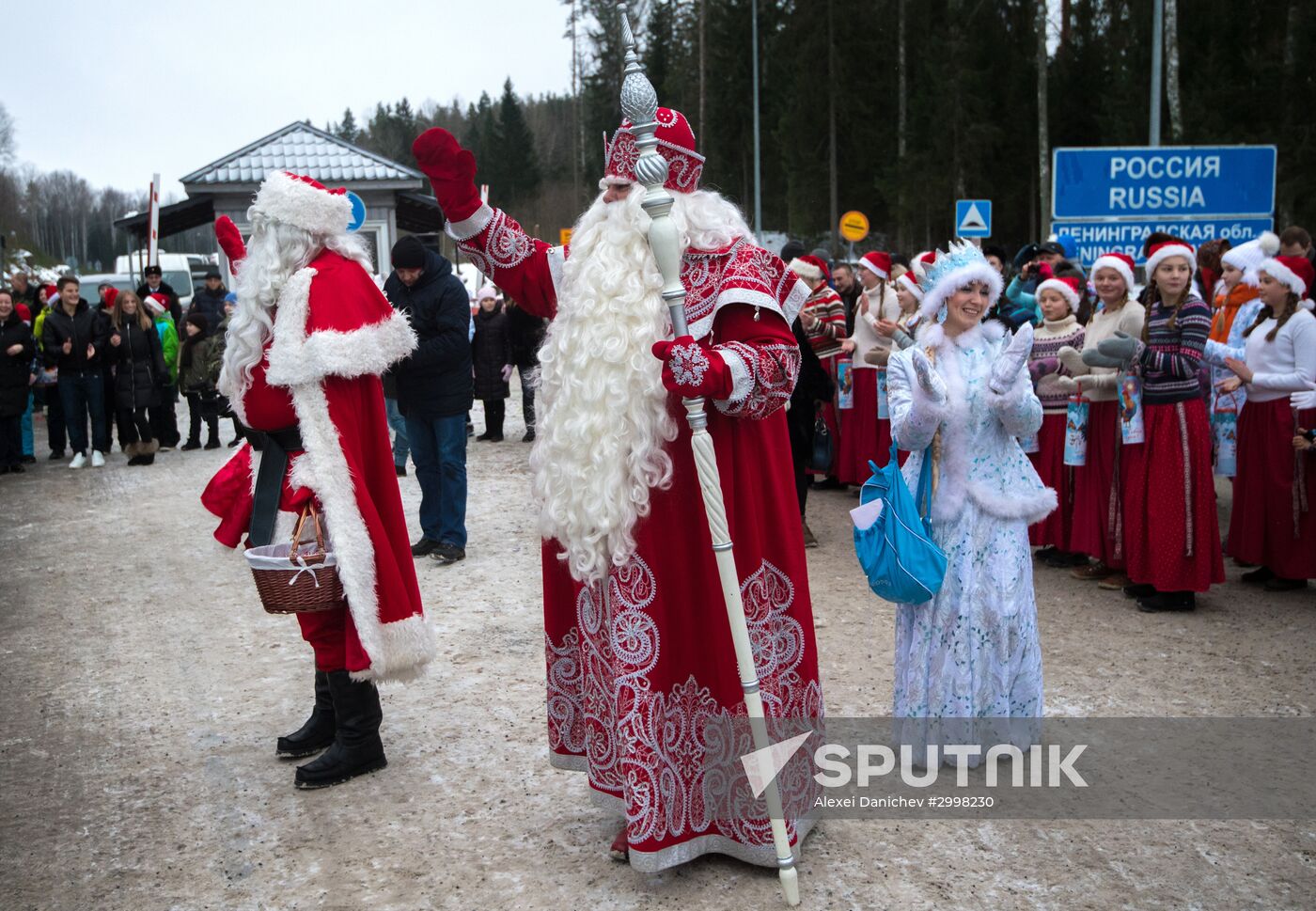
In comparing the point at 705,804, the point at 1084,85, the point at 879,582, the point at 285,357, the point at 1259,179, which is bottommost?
the point at 705,804

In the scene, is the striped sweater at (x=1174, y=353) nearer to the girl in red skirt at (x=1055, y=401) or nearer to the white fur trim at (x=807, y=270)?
the girl in red skirt at (x=1055, y=401)

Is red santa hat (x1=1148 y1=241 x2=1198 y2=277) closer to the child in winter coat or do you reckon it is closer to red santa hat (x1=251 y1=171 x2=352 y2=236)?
red santa hat (x1=251 y1=171 x2=352 y2=236)

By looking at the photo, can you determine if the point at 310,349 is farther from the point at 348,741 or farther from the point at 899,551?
the point at 899,551

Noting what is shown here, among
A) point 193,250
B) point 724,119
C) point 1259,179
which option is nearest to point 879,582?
point 1259,179

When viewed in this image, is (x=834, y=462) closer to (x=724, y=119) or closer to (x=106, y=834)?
(x=106, y=834)

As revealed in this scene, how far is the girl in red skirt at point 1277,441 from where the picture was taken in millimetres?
6605

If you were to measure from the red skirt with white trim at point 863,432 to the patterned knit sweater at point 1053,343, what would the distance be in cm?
249

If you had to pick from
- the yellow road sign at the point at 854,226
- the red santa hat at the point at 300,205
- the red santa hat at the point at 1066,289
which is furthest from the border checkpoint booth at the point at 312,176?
the red santa hat at the point at 300,205

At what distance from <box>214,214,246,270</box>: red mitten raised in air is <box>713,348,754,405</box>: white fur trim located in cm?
214

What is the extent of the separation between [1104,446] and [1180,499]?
83 cm

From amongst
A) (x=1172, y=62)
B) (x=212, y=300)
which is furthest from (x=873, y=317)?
(x=1172, y=62)

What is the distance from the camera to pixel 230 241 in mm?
4375

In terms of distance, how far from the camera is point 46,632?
21.4 feet

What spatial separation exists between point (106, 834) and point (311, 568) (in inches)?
45.1
